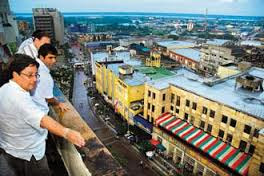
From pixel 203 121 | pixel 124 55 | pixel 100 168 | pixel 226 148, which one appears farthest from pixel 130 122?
pixel 100 168

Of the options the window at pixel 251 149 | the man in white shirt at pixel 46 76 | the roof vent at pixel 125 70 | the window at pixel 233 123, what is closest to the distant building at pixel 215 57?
the roof vent at pixel 125 70

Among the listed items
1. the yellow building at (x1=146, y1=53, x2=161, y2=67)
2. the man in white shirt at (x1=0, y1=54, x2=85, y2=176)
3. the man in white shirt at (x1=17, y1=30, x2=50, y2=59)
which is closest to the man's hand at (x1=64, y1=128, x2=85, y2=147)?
the man in white shirt at (x1=0, y1=54, x2=85, y2=176)

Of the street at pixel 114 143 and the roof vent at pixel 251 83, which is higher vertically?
the roof vent at pixel 251 83

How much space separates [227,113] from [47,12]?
333ft

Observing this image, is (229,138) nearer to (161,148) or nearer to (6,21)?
(161,148)

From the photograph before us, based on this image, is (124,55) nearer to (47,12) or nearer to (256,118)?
(256,118)

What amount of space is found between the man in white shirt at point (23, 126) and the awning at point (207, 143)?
1898 centimetres

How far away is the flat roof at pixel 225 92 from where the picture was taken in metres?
20.3

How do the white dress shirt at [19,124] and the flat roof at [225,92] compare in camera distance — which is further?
the flat roof at [225,92]

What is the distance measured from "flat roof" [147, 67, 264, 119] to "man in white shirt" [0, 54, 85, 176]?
64.1 feet

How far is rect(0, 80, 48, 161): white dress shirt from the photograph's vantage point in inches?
123

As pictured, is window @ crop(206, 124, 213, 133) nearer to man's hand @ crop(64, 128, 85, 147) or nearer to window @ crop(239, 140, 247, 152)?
window @ crop(239, 140, 247, 152)

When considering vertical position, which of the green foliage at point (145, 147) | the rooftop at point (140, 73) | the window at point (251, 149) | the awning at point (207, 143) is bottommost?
the green foliage at point (145, 147)

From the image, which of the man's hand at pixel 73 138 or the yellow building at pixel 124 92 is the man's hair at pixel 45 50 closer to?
the man's hand at pixel 73 138
